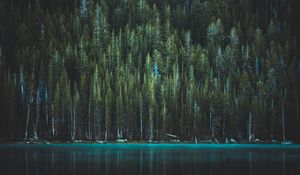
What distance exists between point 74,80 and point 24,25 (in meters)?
29.4

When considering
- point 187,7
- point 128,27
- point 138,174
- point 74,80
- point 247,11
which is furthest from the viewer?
point 187,7

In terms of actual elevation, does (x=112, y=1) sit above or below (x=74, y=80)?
above

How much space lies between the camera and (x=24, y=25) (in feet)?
535

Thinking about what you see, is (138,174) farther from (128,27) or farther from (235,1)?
(235,1)

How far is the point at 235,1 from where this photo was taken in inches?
7293

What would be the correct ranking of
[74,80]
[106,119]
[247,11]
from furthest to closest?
[247,11], [74,80], [106,119]

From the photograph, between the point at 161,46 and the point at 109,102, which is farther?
the point at 161,46

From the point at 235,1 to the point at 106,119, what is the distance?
3245 inches

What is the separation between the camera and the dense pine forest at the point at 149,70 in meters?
123

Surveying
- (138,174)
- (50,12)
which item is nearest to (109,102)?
(50,12)

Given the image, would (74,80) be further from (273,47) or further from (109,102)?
(273,47)

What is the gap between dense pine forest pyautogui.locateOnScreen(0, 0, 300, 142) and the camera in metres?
123

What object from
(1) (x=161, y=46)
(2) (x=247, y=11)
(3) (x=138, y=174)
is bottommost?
(3) (x=138, y=174)

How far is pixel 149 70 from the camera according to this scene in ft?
469
